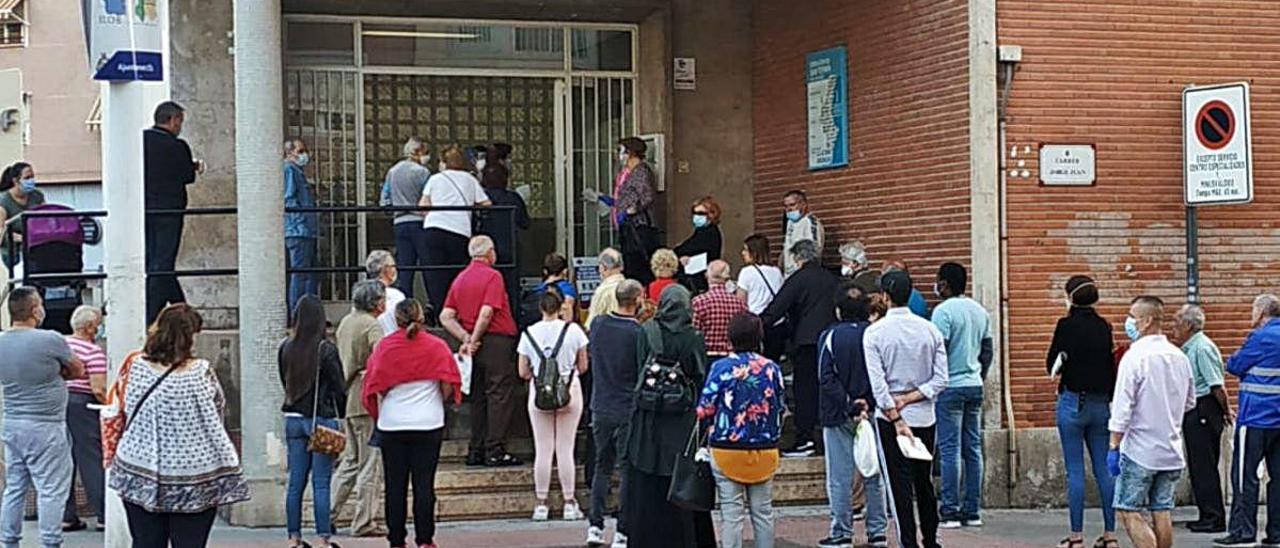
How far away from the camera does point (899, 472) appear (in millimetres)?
10531

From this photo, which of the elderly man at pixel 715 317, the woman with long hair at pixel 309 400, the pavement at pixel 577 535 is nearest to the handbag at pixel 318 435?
the woman with long hair at pixel 309 400

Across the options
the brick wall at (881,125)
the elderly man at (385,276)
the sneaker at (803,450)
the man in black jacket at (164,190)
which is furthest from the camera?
the brick wall at (881,125)

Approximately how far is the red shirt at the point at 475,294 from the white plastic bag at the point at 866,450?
11.3ft

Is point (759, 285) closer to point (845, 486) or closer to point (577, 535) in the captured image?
point (577, 535)

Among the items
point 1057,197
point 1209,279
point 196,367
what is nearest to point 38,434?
point 196,367

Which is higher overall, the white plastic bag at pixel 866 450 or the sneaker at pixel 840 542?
the white plastic bag at pixel 866 450

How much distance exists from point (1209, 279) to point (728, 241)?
202 inches

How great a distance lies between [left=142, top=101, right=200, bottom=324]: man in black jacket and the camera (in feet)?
43.5

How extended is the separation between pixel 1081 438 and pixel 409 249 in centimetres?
631

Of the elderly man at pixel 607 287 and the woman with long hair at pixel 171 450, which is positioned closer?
the woman with long hair at pixel 171 450

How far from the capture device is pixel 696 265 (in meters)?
14.9

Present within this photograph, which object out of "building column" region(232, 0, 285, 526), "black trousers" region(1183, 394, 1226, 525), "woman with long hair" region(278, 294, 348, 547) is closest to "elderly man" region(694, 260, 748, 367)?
"woman with long hair" region(278, 294, 348, 547)

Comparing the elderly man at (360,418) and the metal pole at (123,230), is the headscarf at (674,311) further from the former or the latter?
the metal pole at (123,230)

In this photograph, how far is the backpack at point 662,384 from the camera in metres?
9.76
